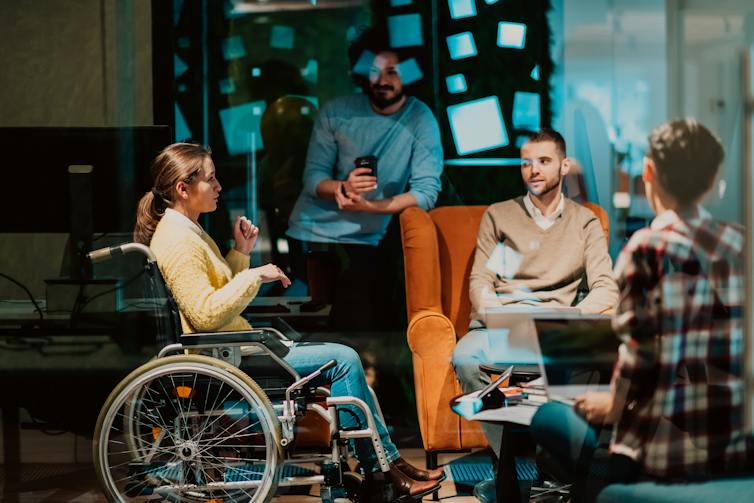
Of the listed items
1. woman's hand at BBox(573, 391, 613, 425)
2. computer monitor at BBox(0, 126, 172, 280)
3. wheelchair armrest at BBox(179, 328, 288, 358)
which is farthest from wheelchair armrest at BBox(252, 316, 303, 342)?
woman's hand at BBox(573, 391, 613, 425)

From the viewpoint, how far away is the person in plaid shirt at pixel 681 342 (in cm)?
219

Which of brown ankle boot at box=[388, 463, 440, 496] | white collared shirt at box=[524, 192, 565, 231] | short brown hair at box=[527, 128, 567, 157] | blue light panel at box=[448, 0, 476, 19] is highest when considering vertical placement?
blue light panel at box=[448, 0, 476, 19]

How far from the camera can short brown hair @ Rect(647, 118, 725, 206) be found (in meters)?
2.29

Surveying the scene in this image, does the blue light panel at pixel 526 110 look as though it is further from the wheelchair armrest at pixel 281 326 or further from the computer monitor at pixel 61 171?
the computer monitor at pixel 61 171

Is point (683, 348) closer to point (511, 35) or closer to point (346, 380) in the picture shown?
point (346, 380)

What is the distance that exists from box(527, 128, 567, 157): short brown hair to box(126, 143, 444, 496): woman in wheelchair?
119cm

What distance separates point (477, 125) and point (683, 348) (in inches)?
92.7

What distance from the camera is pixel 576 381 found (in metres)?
2.51

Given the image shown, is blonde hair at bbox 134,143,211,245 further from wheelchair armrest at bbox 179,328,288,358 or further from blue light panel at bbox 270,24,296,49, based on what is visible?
blue light panel at bbox 270,24,296,49

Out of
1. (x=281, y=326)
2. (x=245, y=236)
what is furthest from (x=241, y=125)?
(x=281, y=326)

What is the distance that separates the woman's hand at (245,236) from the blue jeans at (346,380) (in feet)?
1.52

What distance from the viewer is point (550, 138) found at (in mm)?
3961

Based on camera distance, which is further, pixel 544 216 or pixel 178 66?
pixel 178 66

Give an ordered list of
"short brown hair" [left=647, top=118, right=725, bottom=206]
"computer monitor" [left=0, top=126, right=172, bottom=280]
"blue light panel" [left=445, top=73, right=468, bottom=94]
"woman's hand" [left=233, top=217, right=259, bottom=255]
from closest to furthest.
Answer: "short brown hair" [left=647, top=118, right=725, bottom=206] → "computer monitor" [left=0, top=126, right=172, bottom=280] → "woman's hand" [left=233, top=217, right=259, bottom=255] → "blue light panel" [left=445, top=73, right=468, bottom=94]
